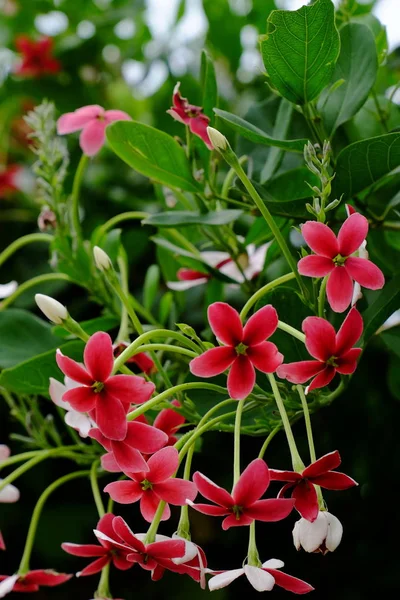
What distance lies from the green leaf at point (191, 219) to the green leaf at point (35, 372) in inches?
4.5

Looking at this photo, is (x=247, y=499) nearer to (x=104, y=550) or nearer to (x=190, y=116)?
(x=104, y=550)

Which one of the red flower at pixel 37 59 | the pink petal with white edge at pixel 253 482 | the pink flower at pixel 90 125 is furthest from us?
the red flower at pixel 37 59

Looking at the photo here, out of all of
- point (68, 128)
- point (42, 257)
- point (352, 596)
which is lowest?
point (352, 596)

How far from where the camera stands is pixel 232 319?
435mm

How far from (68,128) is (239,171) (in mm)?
245

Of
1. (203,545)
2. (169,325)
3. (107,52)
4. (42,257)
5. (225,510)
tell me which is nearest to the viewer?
(225,510)

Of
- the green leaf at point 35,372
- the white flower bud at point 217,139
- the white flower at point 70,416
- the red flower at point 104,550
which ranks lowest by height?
the red flower at point 104,550

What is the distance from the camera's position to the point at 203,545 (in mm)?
936

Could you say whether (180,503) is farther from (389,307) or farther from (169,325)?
(169,325)

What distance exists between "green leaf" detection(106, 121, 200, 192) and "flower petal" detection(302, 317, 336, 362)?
0.21 m

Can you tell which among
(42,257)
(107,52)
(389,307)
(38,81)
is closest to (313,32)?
(389,307)

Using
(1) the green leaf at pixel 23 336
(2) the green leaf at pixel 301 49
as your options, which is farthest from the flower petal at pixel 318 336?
(1) the green leaf at pixel 23 336

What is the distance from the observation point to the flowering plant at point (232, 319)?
433mm

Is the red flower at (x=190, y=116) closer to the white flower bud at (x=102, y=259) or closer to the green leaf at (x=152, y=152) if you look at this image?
the green leaf at (x=152, y=152)
